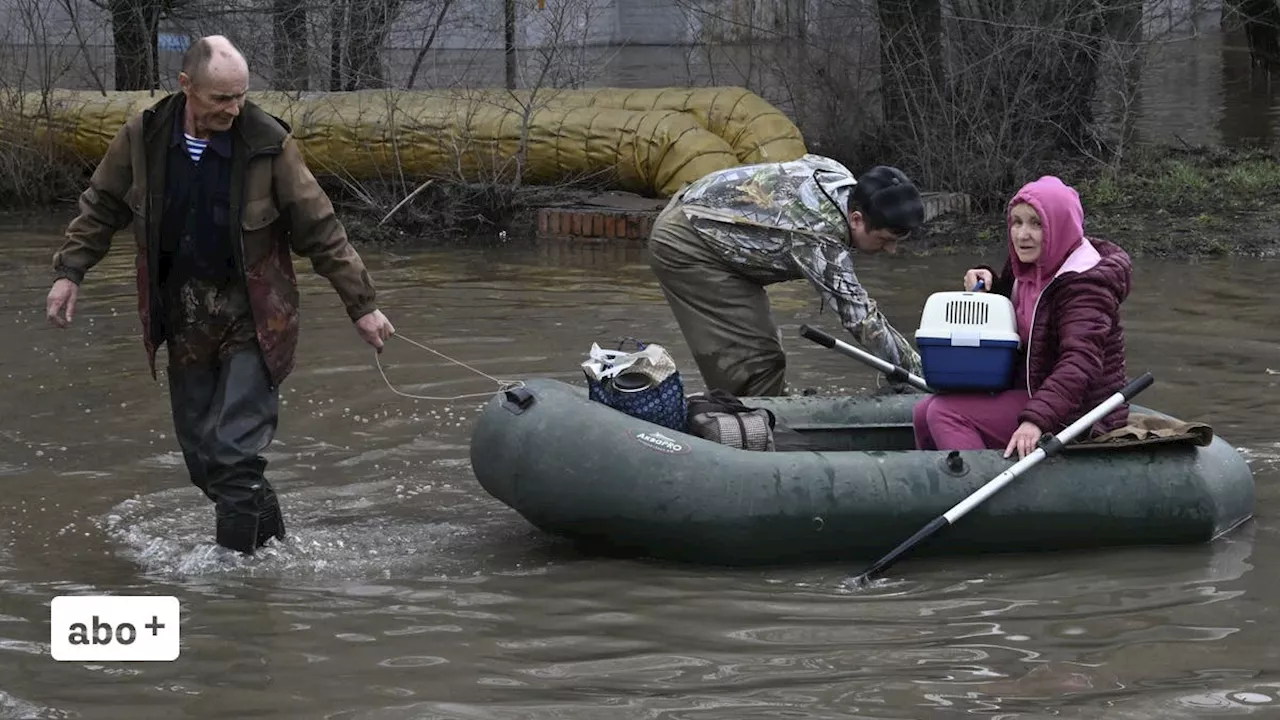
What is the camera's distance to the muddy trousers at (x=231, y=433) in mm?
5621

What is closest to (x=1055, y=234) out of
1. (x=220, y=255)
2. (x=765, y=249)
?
(x=765, y=249)

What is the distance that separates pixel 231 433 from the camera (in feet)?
18.4

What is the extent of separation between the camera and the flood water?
458 cm

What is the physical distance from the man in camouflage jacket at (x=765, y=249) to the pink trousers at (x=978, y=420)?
70 centimetres

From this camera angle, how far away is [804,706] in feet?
Answer: 14.8

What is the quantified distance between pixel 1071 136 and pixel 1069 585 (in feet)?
29.0

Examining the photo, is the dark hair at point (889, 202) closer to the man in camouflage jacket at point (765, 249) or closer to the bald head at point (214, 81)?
the man in camouflage jacket at point (765, 249)

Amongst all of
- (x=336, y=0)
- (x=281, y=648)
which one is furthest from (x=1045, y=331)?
(x=336, y=0)

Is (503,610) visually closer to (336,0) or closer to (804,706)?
(804,706)

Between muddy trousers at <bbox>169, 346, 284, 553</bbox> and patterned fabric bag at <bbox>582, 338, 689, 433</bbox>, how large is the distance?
3.57 ft

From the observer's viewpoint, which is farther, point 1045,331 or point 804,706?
point 1045,331

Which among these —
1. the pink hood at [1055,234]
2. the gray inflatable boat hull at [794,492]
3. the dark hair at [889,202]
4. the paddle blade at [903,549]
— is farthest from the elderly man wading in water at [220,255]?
the pink hood at [1055,234]

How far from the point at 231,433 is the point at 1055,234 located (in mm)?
2788

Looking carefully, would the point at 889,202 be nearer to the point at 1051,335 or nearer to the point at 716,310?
the point at 1051,335
